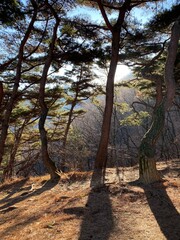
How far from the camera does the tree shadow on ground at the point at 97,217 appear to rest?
3.14 m

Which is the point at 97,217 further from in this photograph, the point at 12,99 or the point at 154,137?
the point at 12,99

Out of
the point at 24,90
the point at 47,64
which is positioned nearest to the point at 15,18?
the point at 47,64

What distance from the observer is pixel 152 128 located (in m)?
5.21

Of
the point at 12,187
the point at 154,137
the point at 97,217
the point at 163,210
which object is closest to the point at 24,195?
the point at 12,187

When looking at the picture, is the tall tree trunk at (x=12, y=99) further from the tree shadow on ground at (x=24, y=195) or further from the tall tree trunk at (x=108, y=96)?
the tall tree trunk at (x=108, y=96)

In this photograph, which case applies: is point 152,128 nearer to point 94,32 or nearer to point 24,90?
point 94,32

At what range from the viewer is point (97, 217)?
3.74 m

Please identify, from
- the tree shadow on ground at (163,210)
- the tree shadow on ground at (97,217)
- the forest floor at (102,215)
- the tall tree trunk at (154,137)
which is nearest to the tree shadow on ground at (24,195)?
the forest floor at (102,215)

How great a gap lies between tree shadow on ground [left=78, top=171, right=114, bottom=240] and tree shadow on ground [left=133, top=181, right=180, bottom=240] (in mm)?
684

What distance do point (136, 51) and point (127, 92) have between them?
25289 mm

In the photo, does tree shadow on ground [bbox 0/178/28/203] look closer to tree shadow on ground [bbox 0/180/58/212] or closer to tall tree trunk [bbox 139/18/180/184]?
tree shadow on ground [bbox 0/180/58/212]

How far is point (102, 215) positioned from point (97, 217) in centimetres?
9

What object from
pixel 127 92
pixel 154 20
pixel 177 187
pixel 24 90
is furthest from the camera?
pixel 127 92

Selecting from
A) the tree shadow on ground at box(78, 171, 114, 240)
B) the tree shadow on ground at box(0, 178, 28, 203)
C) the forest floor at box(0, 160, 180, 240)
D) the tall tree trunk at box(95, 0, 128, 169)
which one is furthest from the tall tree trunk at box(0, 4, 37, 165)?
the tree shadow on ground at box(78, 171, 114, 240)
